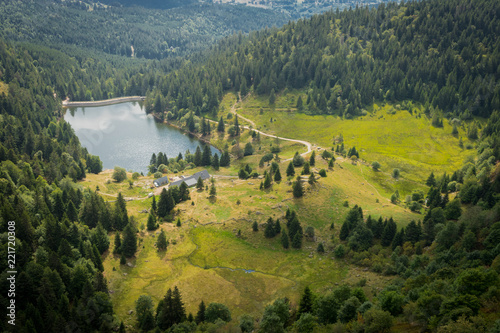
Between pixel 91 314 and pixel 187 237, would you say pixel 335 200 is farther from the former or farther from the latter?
pixel 91 314

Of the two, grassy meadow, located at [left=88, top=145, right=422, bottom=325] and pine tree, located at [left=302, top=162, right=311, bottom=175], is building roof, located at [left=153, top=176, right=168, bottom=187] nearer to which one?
grassy meadow, located at [left=88, top=145, right=422, bottom=325]

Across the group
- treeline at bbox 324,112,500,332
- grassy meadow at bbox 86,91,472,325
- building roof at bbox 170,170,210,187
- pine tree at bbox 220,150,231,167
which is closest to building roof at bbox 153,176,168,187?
grassy meadow at bbox 86,91,472,325

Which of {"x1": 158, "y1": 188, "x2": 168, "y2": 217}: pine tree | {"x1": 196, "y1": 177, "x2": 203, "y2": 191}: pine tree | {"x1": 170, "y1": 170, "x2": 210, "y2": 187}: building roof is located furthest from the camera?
{"x1": 170, "y1": 170, "x2": 210, "y2": 187}: building roof

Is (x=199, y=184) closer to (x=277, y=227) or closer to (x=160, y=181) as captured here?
(x=160, y=181)

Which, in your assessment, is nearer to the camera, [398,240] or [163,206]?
[398,240]

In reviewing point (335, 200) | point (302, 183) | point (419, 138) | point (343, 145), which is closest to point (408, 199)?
point (335, 200)

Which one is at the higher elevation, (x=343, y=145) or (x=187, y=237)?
(x=343, y=145)

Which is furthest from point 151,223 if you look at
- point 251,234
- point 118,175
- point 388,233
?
point 388,233

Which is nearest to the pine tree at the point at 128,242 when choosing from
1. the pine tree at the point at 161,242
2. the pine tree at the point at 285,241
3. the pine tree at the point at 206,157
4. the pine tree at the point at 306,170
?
the pine tree at the point at 161,242
